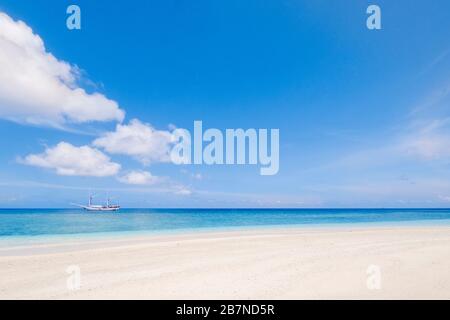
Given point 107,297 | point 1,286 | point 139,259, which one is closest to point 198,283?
point 107,297

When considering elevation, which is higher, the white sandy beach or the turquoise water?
the white sandy beach

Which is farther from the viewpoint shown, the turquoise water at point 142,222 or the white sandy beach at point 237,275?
the turquoise water at point 142,222

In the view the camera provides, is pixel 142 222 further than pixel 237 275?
Yes

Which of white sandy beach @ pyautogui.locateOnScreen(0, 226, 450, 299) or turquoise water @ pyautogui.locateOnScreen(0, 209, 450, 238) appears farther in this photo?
turquoise water @ pyautogui.locateOnScreen(0, 209, 450, 238)

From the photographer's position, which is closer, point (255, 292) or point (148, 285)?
point (255, 292)

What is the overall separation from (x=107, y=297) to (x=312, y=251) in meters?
8.17

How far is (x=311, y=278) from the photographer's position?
7.28 meters

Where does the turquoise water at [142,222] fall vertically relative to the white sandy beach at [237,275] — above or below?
below

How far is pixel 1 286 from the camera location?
7.10 m
